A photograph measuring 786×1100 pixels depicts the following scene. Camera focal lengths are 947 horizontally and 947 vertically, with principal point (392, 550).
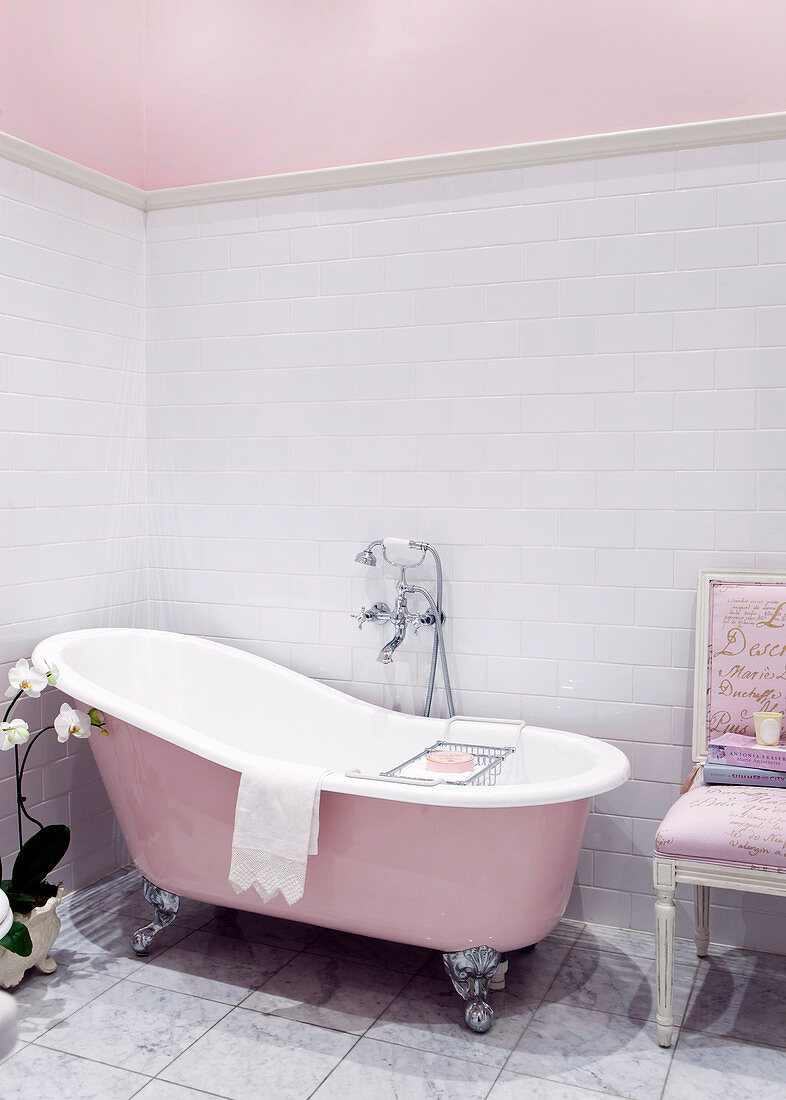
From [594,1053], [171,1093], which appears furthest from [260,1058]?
[594,1053]

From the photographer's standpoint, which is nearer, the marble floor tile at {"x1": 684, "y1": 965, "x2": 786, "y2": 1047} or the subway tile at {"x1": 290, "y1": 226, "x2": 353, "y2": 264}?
the marble floor tile at {"x1": 684, "y1": 965, "x2": 786, "y2": 1047}

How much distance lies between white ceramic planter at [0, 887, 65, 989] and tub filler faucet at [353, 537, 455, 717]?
1.19 m

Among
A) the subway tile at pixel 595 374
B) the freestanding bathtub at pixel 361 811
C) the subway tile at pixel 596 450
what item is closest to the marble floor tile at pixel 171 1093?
the freestanding bathtub at pixel 361 811

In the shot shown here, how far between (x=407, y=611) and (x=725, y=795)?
1.15m

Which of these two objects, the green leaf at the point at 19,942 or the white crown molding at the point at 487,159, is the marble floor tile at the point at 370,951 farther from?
the white crown molding at the point at 487,159

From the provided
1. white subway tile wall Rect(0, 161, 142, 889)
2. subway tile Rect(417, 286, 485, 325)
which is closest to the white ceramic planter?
white subway tile wall Rect(0, 161, 142, 889)

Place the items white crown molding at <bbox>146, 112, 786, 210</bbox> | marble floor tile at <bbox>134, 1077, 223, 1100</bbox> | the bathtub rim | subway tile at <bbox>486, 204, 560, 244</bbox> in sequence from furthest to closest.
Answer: subway tile at <bbox>486, 204, 560, 244</bbox> → white crown molding at <bbox>146, 112, 786, 210</bbox> → the bathtub rim → marble floor tile at <bbox>134, 1077, 223, 1100</bbox>

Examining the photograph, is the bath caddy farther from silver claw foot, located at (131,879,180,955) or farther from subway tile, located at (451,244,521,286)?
subway tile, located at (451,244,521,286)

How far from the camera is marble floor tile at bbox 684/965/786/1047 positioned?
2.35m

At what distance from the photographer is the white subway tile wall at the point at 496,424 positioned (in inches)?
108

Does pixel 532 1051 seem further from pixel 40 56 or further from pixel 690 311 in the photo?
pixel 40 56

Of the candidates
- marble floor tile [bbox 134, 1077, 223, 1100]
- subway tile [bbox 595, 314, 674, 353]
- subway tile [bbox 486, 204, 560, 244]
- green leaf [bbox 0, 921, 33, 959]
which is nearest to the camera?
marble floor tile [bbox 134, 1077, 223, 1100]

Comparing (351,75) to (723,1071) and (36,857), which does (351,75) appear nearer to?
(36,857)

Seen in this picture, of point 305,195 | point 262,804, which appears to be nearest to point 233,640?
point 262,804
